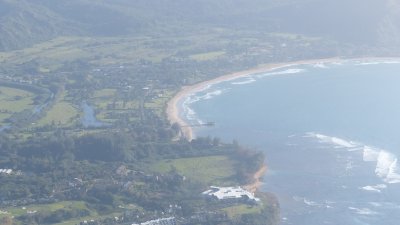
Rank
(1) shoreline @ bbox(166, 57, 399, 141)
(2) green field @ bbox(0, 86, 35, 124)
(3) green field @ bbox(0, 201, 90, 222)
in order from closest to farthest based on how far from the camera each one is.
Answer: (3) green field @ bbox(0, 201, 90, 222)
(1) shoreline @ bbox(166, 57, 399, 141)
(2) green field @ bbox(0, 86, 35, 124)

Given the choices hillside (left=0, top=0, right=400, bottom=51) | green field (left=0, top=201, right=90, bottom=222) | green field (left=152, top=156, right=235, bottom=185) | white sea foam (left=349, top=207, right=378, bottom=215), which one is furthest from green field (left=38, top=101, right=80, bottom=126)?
hillside (left=0, top=0, right=400, bottom=51)

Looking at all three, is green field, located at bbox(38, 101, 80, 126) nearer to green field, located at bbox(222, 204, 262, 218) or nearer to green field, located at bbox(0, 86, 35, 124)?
green field, located at bbox(0, 86, 35, 124)

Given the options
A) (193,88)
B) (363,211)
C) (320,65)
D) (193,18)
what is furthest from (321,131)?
(193,18)

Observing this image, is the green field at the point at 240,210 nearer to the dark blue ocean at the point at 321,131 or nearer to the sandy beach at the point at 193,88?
the dark blue ocean at the point at 321,131

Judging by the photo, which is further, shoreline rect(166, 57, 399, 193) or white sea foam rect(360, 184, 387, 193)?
shoreline rect(166, 57, 399, 193)

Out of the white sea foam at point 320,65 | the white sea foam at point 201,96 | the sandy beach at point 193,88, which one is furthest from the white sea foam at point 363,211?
the white sea foam at point 320,65

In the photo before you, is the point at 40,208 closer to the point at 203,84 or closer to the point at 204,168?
the point at 204,168
